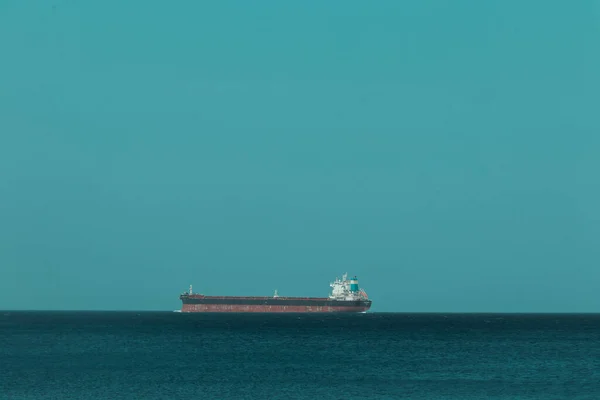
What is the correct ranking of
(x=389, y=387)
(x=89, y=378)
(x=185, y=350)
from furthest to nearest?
(x=185, y=350), (x=89, y=378), (x=389, y=387)

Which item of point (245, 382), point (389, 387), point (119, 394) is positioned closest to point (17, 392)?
point (119, 394)

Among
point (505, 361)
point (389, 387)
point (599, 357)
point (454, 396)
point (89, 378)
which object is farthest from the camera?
point (599, 357)

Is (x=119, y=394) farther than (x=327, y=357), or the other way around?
(x=327, y=357)

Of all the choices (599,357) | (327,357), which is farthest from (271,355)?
(599,357)

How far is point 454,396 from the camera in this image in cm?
5072

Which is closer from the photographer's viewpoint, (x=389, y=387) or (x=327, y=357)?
(x=389, y=387)

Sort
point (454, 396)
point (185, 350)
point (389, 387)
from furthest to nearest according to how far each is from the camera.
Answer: point (185, 350) < point (389, 387) < point (454, 396)

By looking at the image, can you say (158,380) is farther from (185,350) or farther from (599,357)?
(599,357)

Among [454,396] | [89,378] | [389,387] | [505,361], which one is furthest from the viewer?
[505,361]

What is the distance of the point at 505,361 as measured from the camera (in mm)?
73812

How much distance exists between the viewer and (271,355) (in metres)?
80.4

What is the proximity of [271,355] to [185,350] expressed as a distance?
397 inches

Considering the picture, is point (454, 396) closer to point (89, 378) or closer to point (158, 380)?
point (158, 380)

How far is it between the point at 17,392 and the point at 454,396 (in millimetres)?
25208
